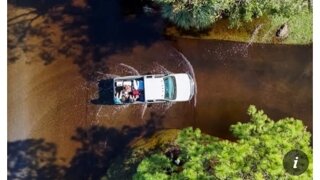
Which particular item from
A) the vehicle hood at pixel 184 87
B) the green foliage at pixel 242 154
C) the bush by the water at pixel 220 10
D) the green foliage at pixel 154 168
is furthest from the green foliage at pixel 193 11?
the green foliage at pixel 154 168

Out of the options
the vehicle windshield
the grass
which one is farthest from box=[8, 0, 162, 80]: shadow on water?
the vehicle windshield

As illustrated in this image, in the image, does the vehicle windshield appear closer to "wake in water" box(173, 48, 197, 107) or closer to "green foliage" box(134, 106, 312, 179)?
"wake in water" box(173, 48, 197, 107)

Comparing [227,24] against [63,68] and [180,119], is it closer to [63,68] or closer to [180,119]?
[180,119]

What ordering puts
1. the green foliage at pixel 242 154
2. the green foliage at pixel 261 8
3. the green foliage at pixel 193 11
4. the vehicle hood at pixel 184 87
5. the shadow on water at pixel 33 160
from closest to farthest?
the green foliage at pixel 242 154
the green foliage at pixel 193 11
the green foliage at pixel 261 8
the shadow on water at pixel 33 160
the vehicle hood at pixel 184 87

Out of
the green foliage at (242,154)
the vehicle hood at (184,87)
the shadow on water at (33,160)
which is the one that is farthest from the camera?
the vehicle hood at (184,87)

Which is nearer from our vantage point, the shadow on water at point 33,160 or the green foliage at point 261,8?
the green foliage at point 261,8

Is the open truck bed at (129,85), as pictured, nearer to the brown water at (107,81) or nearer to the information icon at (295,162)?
the brown water at (107,81)

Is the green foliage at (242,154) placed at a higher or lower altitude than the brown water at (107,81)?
lower
